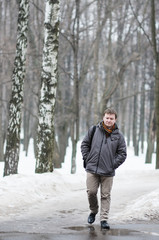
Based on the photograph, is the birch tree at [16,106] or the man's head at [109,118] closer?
the man's head at [109,118]

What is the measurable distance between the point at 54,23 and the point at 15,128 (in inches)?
135

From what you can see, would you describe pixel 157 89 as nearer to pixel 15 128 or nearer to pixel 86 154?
pixel 15 128

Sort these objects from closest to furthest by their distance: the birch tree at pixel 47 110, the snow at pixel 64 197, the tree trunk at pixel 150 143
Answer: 1. the snow at pixel 64 197
2. the birch tree at pixel 47 110
3. the tree trunk at pixel 150 143

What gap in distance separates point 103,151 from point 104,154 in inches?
1.9

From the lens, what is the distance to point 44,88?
12.4 m

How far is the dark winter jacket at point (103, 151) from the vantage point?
246 inches

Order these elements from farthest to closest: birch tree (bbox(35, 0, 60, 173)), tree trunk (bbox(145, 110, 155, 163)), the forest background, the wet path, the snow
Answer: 1. tree trunk (bbox(145, 110, 155, 163))
2. the forest background
3. birch tree (bbox(35, 0, 60, 173))
4. the snow
5. the wet path

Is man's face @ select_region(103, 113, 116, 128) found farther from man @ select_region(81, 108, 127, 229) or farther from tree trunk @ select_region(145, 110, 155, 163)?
tree trunk @ select_region(145, 110, 155, 163)

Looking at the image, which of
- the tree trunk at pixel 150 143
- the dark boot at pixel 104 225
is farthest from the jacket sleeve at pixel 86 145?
the tree trunk at pixel 150 143

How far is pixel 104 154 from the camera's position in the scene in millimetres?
6246

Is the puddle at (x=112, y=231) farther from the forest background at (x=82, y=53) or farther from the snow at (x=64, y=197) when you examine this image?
the forest background at (x=82, y=53)

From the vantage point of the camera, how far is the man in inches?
246

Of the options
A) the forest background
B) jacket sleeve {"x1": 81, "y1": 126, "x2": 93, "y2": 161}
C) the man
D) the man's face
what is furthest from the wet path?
the forest background

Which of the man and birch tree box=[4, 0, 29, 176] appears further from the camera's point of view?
birch tree box=[4, 0, 29, 176]
